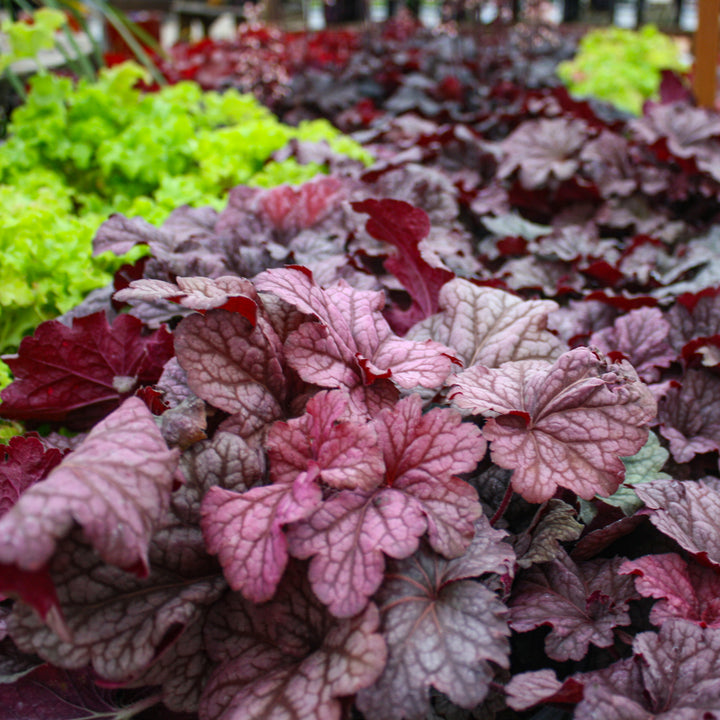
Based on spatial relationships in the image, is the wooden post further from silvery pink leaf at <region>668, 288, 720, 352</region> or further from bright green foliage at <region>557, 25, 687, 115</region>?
silvery pink leaf at <region>668, 288, 720, 352</region>

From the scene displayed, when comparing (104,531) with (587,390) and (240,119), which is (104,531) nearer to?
(587,390)

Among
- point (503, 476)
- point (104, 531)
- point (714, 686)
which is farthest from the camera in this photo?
point (503, 476)

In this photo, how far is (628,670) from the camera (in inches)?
32.6

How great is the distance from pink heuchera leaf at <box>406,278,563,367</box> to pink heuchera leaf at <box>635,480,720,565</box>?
285mm

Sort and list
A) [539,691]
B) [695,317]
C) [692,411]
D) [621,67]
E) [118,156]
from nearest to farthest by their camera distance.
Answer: [539,691] → [692,411] → [695,317] → [118,156] → [621,67]

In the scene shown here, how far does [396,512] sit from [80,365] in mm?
717

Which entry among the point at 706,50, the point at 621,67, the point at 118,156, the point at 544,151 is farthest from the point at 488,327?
the point at 621,67

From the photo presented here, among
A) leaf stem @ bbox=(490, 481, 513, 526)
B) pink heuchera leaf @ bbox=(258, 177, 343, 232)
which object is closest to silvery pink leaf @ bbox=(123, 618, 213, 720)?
leaf stem @ bbox=(490, 481, 513, 526)

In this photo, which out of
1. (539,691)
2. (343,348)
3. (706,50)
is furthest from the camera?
(706,50)

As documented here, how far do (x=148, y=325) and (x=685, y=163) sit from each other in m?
1.83

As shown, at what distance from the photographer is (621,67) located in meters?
4.32

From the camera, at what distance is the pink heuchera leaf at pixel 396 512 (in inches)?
29.9

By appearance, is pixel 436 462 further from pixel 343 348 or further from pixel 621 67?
pixel 621 67

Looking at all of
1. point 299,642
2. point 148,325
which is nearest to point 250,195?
point 148,325
